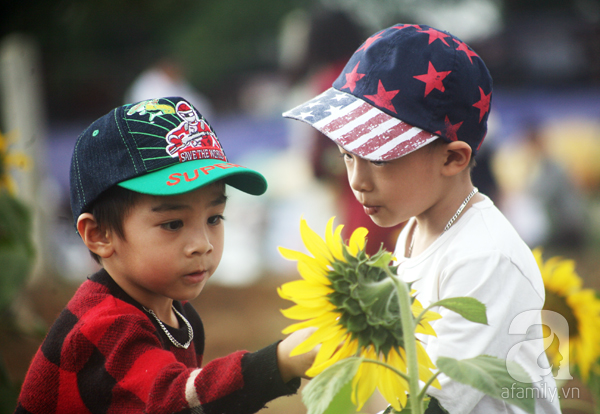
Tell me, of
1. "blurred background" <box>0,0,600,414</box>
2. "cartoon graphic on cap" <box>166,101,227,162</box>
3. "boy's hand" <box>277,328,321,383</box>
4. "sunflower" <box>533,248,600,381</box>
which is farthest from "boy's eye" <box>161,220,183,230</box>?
"blurred background" <box>0,0,600,414</box>

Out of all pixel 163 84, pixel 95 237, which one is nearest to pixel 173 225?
pixel 95 237

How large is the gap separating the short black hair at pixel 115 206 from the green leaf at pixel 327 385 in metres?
0.61

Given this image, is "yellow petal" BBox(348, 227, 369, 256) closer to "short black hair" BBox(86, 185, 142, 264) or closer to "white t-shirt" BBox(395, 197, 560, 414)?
"white t-shirt" BBox(395, 197, 560, 414)

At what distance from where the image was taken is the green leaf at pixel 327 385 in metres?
0.61

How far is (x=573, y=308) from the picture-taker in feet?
5.04

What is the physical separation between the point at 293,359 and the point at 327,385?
0.90ft

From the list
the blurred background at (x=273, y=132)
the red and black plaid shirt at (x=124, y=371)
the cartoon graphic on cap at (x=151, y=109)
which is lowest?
the blurred background at (x=273, y=132)

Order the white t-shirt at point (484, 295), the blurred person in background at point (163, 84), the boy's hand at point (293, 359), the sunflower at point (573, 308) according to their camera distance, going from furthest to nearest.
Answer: the blurred person in background at point (163, 84) → the sunflower at point (573, 308) → the white t-shirt at point (484, 295) → the boy's hand at point (293, 359)

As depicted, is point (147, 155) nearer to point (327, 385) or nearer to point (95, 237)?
point (95, 237)

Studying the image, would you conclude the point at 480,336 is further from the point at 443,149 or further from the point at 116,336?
the point at 116,336

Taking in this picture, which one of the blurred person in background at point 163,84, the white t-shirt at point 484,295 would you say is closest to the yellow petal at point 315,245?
the white t-shirt at point 484,295

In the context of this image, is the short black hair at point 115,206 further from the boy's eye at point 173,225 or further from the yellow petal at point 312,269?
the yellow petal at point 312,269

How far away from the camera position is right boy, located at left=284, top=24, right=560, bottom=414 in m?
1.08

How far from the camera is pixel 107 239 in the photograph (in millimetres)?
1155
